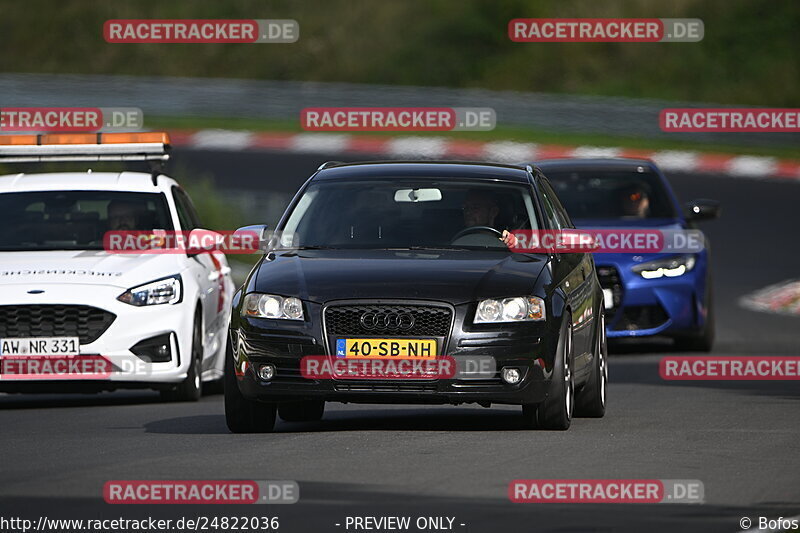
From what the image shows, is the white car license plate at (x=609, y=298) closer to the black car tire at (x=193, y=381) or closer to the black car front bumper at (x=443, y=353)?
the black car tire at (x=193, y=381)

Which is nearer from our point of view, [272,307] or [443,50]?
[272,307]

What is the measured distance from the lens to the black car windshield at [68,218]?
1455cm

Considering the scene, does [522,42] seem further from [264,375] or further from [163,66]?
[264,375]

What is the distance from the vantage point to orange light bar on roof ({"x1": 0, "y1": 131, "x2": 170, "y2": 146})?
15.5 meters

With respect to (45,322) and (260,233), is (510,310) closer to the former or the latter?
(260,233)

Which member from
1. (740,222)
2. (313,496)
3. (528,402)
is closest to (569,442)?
(528,402)

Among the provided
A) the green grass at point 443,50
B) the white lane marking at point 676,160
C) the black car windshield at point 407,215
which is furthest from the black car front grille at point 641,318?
the green grass at point 443,50

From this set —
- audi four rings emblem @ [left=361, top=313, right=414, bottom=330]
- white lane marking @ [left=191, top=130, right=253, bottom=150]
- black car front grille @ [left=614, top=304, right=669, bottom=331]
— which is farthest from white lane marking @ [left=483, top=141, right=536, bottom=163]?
audi four rings emblem @ [left=361, top=313, right=414, bottom=330]

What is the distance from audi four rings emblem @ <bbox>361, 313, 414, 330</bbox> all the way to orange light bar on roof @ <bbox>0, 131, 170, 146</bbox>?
526cm

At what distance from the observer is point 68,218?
14.7m

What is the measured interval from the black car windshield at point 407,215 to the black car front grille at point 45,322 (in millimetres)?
2254

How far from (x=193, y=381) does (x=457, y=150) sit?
77.5 feet

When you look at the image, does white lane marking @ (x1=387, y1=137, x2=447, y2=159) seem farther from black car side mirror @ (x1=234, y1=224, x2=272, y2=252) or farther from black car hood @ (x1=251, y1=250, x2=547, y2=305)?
black car hood @ (x1=251, y1=250, x2=547, y2=305)

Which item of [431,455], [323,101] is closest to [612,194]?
[431,455]
